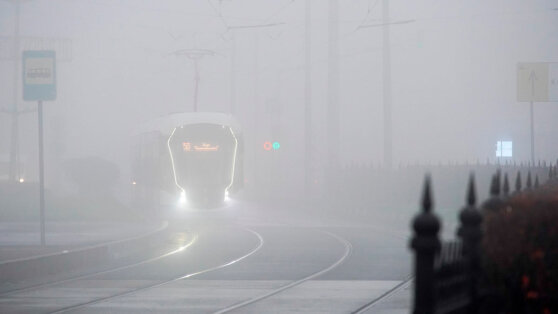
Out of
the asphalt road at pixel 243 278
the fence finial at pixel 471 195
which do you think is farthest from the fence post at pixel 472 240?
the asphalt road at pixel 243 278

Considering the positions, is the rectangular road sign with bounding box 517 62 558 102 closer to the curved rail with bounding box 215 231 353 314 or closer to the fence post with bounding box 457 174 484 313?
the curved rail with bounding box 215 231 353 314

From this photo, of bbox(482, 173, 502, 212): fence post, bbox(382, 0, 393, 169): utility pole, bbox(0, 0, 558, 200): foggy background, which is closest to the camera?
bbox(482, 173, 502, 212): fence post

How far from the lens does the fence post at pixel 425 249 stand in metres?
5.13

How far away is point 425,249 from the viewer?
5.16m

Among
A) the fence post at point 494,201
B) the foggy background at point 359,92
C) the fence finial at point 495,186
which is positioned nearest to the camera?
the fence post at point 494,201

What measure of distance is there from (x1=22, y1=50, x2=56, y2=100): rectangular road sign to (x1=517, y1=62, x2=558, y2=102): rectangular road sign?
15.9m

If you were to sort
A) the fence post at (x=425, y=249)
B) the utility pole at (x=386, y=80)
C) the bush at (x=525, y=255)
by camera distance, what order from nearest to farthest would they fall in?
the fence post at (x=425, y=249) → the bush at (x=525, y=255) → the utility pole at (x=386, y=80)

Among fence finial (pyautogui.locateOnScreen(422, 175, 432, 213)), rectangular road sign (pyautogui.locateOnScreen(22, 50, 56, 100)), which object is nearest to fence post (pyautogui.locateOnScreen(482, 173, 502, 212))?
fence finial (pyautogui.locateOnScreen(422, 175, 432, 213))

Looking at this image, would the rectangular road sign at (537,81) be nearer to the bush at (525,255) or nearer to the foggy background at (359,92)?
the bush at (525,255)

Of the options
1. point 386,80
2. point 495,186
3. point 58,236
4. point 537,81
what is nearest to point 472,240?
point 495,186

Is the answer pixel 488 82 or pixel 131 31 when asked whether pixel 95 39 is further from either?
pixel 488 82

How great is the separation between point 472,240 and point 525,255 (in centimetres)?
32

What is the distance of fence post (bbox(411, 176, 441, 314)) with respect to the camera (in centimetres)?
513

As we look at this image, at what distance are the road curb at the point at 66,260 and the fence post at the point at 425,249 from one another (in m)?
12.9
